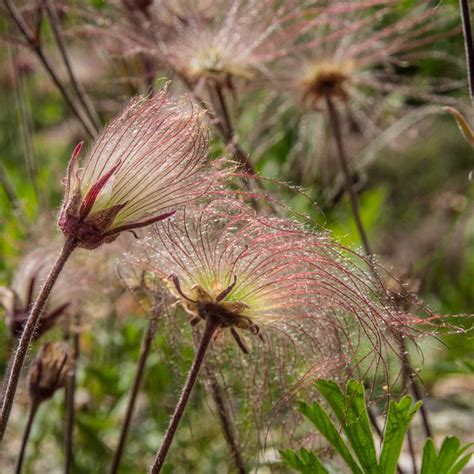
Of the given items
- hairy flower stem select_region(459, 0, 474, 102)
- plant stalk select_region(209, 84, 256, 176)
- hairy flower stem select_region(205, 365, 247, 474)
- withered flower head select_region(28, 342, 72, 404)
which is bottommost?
hairy flower stem select_region(205, 365, 247, 474)

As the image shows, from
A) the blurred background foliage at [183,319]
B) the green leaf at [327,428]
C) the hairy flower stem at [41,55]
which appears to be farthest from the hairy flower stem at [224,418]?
the hairy flower stem at [41,55]

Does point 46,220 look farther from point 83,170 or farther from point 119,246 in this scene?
point 83,170

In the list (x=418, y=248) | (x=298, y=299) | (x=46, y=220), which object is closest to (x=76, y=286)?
(x=46, y=220)

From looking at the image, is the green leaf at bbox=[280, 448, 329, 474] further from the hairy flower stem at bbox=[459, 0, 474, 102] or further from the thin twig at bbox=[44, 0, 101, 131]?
the thin twig at bbox=[44, 0, 101, 131]

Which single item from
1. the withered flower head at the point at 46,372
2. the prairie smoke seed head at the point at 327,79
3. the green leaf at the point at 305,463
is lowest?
the green leaf at the point at 305,463

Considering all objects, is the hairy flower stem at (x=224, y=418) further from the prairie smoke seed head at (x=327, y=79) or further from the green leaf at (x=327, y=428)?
the prairie smoke seed head at (x=327, y=79)

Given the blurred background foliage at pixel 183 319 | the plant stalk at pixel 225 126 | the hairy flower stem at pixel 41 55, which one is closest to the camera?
the plant stalk at pixel 225 126

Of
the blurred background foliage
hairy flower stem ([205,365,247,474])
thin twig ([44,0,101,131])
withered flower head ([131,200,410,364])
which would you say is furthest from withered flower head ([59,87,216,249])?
thin twig ([44,0,101,131])
